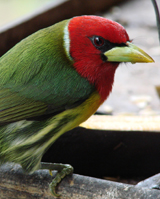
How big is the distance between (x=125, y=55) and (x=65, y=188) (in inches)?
19.3

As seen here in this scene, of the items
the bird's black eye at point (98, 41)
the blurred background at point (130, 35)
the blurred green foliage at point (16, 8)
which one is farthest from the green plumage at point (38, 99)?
the blurred green foliage at point (16, 8)

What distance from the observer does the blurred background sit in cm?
239

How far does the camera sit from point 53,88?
1339mm

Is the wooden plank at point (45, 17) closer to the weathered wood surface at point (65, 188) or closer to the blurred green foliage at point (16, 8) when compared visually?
the weathered wood surface at point (65, 188)

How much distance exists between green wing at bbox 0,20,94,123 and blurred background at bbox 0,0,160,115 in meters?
0.60

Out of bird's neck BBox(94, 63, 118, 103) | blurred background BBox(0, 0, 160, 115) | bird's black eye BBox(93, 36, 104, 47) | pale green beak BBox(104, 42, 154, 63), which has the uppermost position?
bird's black eye BBox(93, 36, 104, 47)

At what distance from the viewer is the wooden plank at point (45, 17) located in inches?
91.8

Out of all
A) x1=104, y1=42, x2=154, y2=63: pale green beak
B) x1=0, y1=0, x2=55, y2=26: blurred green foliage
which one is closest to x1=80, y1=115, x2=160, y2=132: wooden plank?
x1=104, y1=42, x2=154, y2=63: pale green beak

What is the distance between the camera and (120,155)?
63.2 inches

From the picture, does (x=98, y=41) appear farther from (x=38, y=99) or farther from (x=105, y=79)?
(x=38, y=99)

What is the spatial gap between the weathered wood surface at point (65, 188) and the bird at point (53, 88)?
0.12ft

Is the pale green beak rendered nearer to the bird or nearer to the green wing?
the bird

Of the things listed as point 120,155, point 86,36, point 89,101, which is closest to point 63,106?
point 89,101

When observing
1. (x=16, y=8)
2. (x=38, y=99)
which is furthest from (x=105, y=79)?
(x=16, y=8)
